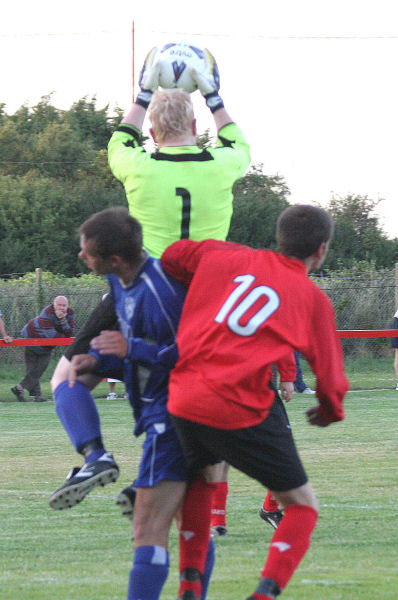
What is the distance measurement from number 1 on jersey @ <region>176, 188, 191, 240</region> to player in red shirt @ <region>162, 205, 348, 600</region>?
67 cm

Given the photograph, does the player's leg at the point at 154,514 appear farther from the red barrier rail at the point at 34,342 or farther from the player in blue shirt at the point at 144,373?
the red barrier rail at the point at 34,342

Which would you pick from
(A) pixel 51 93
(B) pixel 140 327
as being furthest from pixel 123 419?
(A) pixel 51 93

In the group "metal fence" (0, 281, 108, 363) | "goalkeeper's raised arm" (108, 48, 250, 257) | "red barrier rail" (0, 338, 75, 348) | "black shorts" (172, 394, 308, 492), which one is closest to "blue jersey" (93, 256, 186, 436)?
"black shorts" (172, 394, 308, 492)

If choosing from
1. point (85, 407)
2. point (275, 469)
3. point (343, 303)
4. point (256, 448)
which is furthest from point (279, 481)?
point (343, 303)

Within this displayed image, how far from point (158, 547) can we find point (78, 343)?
115 centimetres

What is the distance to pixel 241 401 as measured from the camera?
12.3ft

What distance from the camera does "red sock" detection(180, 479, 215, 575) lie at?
4215mm

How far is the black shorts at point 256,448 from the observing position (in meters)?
3.80

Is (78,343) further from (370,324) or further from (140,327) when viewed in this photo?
(370,324)

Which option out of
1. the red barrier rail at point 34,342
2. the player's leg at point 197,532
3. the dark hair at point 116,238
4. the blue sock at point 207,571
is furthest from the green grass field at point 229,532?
the red barrier rail at point 34,342

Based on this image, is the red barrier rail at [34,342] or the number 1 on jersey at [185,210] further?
the red barrier rail at [34,342]

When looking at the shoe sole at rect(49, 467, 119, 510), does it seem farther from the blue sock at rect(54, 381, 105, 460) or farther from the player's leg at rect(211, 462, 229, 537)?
the player's leg at rect(211, 462, 229, 537)

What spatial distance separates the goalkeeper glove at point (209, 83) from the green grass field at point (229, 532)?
7.18 ft

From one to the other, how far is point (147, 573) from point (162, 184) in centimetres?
169
